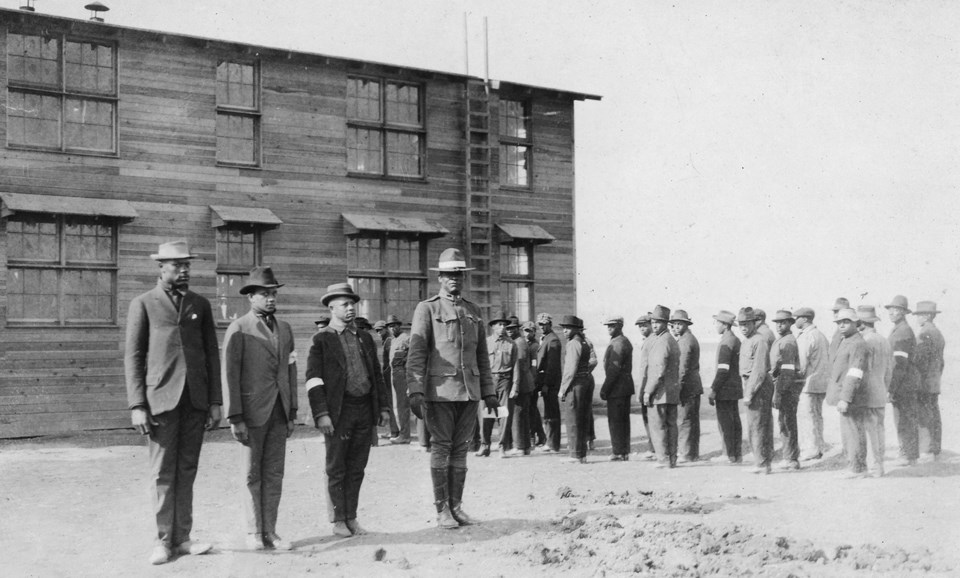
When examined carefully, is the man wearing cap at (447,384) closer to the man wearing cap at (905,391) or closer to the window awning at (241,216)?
the man wearing cap at (905,391)

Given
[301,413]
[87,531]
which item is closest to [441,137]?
[301,413]

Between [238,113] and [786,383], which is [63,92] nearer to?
[238,113]

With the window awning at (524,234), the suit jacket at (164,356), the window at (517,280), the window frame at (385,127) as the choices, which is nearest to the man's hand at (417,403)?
the suit jacket at (164,356)

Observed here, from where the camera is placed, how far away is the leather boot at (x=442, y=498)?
26.5 feet

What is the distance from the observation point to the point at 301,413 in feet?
55.6

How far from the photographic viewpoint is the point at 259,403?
24.0 feet

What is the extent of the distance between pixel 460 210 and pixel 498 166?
1425 millimetres

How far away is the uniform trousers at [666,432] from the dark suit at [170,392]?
22.4ft

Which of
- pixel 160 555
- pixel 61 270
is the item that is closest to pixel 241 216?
pixel 61 270

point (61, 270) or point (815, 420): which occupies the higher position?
point (61, 270)

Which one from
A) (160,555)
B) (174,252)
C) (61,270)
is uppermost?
(61,270)

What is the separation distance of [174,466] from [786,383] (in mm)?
8136

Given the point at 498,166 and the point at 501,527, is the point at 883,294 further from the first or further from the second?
the point at 501,527

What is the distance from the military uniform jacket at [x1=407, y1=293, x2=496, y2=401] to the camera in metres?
8.14
